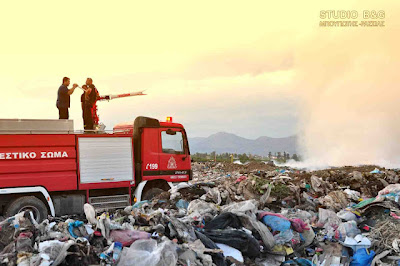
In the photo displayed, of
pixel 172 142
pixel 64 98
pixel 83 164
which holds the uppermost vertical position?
pixel 64 98

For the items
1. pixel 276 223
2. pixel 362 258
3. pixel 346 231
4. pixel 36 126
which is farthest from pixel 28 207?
pixel 362 258

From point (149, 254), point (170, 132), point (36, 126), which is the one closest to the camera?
point (149, 254)

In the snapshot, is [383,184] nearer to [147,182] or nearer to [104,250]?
[147,182]

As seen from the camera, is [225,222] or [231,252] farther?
[225,222]

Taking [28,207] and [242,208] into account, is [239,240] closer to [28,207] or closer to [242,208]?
[242,208]

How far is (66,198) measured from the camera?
10.4 m

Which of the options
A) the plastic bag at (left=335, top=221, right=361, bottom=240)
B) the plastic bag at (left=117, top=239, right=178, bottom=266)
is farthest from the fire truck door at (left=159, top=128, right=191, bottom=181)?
the plastic bag at (left=117, top=239, right=178, bottom=266)

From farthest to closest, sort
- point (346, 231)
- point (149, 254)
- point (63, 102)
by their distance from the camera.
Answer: point (63, 102)
point (346, 231)
point (149, 254)

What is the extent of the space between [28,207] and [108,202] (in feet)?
6.62

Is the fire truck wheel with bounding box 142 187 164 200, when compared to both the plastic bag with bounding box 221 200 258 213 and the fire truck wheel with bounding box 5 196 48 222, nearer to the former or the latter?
the fire truck wheel with bounding box 5 196 48 222

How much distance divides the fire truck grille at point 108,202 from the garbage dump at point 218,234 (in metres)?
0.93

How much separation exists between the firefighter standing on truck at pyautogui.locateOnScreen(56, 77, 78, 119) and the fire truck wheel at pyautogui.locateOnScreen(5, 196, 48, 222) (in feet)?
8.75

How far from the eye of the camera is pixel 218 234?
6.98 m

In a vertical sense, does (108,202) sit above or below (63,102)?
below
